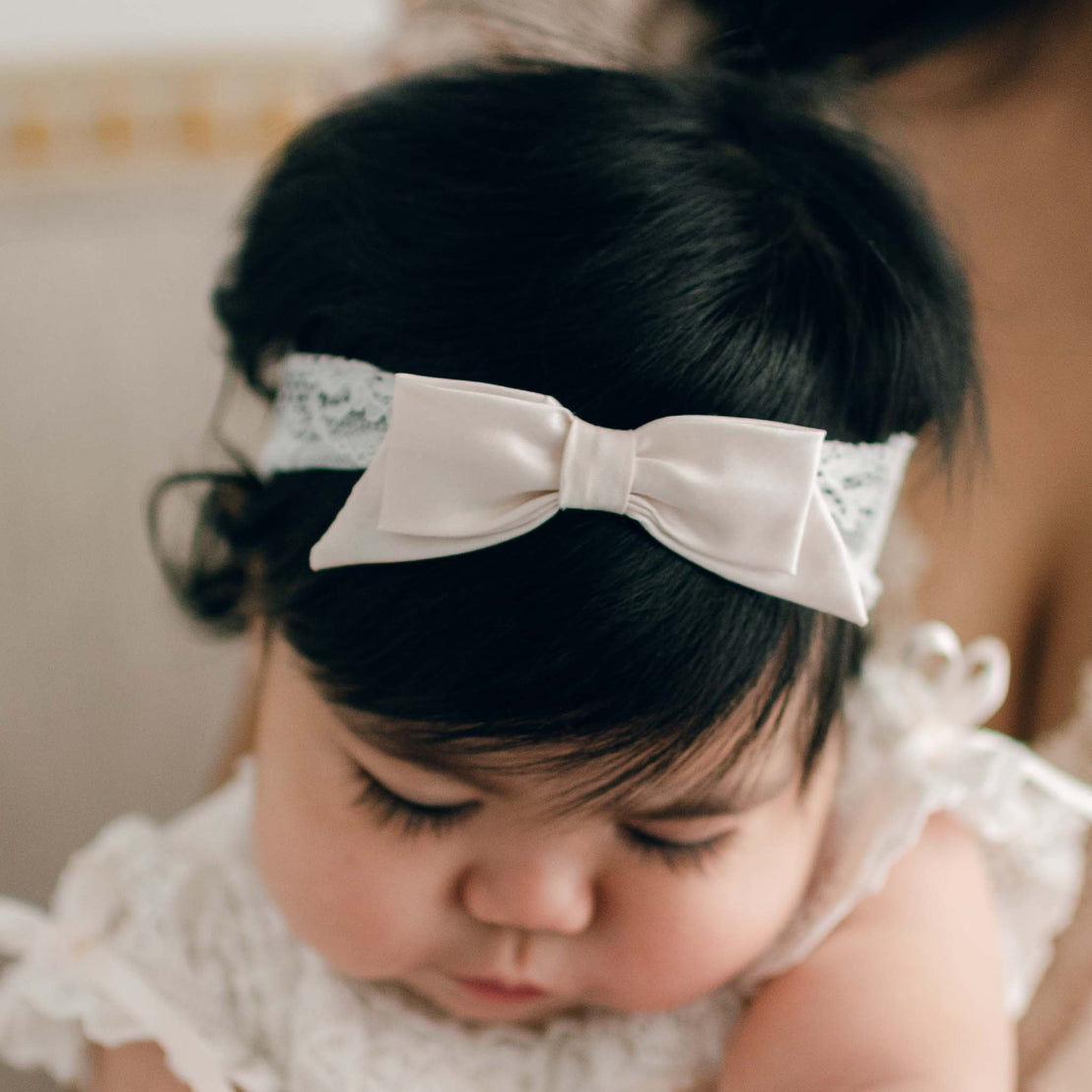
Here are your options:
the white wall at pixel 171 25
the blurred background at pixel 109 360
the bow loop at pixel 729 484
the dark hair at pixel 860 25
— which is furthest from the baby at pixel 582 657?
the white wall at pixel 171 25

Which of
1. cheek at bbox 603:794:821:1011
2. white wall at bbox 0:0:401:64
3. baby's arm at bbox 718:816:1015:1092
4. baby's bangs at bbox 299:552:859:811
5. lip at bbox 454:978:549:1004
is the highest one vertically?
white wall at bbox 0:0:401:64

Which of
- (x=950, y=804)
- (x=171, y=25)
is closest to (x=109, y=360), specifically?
(x=171, y=25)

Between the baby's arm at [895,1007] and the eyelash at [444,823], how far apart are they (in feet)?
0.43

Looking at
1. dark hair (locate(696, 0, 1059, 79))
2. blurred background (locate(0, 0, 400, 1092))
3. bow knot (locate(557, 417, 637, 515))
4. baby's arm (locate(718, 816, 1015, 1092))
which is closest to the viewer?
bow knot (locate(557, 417, 637, 515))

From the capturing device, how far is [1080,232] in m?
0.83

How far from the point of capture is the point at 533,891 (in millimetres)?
531

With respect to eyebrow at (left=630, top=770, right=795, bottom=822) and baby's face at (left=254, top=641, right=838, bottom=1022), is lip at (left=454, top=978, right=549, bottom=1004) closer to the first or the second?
baby's face at (left=254, top=641, right=838, bottom=1022)

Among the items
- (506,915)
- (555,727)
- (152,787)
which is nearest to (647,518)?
(555,727)

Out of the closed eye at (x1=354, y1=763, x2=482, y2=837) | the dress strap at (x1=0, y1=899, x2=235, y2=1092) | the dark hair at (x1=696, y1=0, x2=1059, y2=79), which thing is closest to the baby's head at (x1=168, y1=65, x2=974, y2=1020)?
the closed eye at (x1=354, y1=763, x2=482, y2=837)

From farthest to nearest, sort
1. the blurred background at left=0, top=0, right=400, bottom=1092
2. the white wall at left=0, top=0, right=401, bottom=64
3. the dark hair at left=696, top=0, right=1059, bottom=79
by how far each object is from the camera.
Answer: the white wall at left=0, top=0, right=401, bottom=64 < the blurred background at left=0, top=0, right=400, bottom=1092 < the dark hair at left=696, top=0, right=1059, bottom=79

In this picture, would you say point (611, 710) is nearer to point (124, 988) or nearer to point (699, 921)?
point (699, 921)

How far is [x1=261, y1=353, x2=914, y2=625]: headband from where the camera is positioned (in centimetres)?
47

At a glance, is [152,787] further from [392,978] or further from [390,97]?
[390,97]

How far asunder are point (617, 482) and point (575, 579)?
0.05 meters
